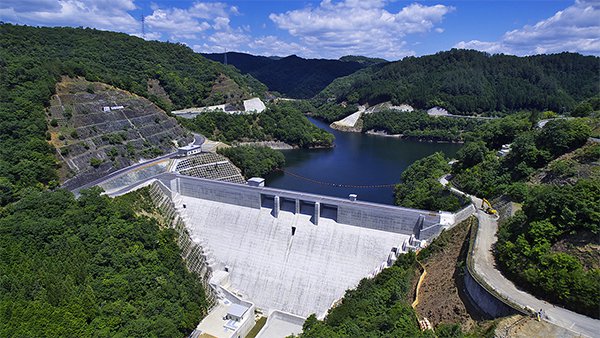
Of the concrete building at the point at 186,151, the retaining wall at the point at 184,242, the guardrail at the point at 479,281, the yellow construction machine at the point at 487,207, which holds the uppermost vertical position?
the concrete building at the point at 186,151

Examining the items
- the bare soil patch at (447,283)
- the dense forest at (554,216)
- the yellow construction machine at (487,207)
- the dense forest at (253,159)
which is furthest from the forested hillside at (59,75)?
the yellow construction machine at (487,207)

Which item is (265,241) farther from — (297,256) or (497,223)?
(497,223)

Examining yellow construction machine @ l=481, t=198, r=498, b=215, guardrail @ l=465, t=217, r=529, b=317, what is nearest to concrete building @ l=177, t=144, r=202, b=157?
yellow construction machine @ l=481, t=198, r=498, b=215

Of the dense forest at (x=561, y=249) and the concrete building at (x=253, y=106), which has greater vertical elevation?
the concrete building at (x=253, y=106)

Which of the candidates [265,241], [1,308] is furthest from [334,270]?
[1,308]

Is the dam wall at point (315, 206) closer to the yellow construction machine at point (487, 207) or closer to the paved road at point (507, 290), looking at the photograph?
the paved road at point (507, 290)

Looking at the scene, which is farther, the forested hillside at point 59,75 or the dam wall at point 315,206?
the forested hillside at point 59,75

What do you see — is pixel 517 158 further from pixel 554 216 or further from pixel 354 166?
pixel 354 166
